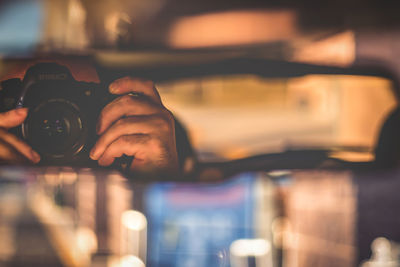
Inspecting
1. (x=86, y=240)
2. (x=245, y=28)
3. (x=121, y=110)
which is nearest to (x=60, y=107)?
(x=121, y=110)

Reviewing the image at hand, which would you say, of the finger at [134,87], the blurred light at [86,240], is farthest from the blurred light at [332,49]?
the blurred light at [86,240]

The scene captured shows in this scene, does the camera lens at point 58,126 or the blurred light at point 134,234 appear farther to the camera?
the blurred light at point 134,234

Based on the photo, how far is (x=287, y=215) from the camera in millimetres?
4566

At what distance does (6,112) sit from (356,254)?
9.24 ft

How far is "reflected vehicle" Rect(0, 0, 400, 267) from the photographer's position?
1.36m

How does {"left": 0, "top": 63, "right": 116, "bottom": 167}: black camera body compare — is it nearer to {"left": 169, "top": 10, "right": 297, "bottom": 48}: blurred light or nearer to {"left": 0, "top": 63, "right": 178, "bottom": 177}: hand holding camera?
{"left": 0, "top": 63, "right": 178, "bottom": 177}: hand holding camera

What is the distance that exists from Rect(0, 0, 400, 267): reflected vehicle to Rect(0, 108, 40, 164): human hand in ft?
0.17

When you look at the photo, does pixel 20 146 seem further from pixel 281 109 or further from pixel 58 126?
pixel 281 109

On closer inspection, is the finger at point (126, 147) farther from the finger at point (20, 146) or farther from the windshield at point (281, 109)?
the windshield at point (281, 109)

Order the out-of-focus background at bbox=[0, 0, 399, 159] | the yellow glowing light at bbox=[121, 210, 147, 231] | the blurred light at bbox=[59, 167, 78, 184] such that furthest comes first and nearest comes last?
the yellow glowing light at bbox=[121, 210, 147, 231] < the out-of-focus background at bbox=[0, 0, 399, 159] < the blurred light at bbox=[59, 167, 78, 184]

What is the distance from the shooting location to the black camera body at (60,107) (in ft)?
3.59

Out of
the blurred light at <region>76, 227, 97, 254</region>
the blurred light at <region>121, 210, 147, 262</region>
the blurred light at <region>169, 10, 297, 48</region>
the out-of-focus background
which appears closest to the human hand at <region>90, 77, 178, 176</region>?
the out-of-focus background

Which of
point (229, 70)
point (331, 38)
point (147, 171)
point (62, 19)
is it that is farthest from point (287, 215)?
point (147, 171)

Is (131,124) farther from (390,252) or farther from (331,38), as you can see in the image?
(331,38)
